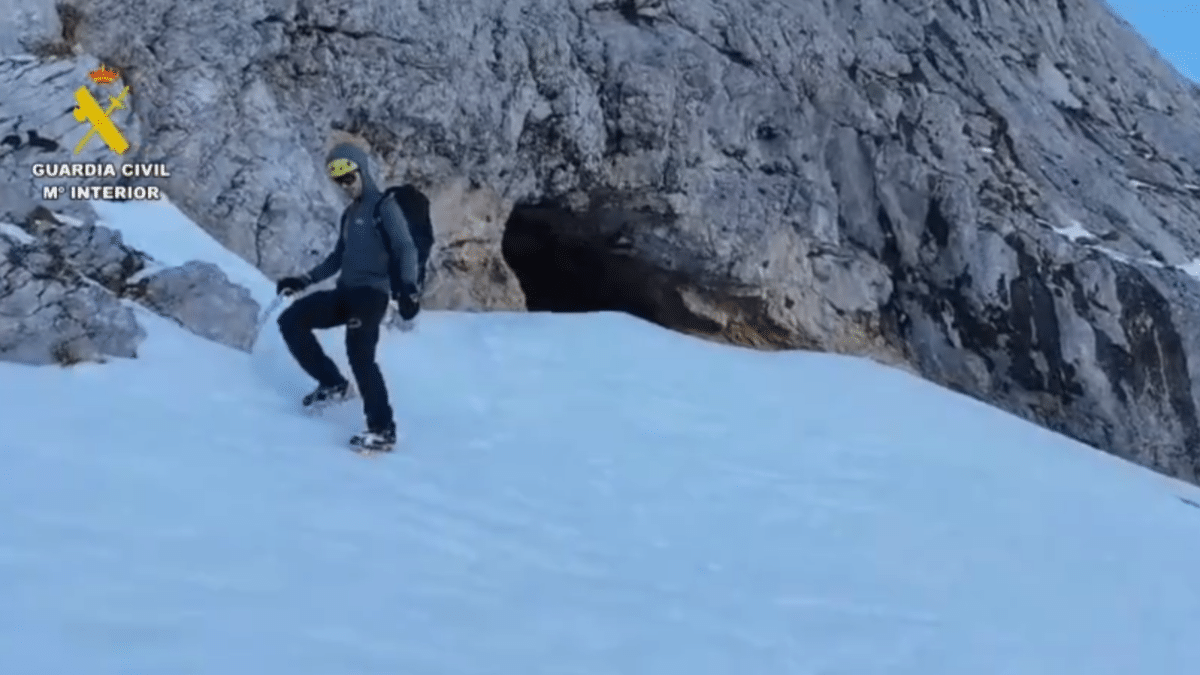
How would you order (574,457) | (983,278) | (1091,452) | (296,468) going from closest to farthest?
(296,468) → (574,457) → (1091,452) → (983,278)

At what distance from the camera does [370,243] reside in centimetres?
848

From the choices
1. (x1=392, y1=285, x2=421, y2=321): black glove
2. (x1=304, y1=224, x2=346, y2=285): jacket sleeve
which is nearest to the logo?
(x1=304, y1=224, x2=346, y2=285): jacket sleeve

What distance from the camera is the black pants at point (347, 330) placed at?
8.11 metres

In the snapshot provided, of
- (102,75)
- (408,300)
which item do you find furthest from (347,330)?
(102,75)

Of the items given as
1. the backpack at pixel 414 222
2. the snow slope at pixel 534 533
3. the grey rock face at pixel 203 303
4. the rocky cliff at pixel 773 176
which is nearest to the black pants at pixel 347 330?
the backpack at pixel 414 222

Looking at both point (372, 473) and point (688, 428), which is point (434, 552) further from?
point (688, 428)

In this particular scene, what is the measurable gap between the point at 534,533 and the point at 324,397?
2.21 meters

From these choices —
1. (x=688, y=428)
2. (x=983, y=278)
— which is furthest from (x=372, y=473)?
(x=983, y=278)

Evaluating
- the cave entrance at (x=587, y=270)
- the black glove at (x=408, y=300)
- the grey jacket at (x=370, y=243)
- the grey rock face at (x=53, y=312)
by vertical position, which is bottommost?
the grey rock face at (x=53, y=312)

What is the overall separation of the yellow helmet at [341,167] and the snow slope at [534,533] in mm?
1674

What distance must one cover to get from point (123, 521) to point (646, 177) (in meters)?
9.23

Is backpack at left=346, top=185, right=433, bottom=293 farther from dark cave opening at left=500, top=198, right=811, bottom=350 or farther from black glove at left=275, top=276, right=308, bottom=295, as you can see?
dark cave opening at left=500, top=198, right=811, bottom=350

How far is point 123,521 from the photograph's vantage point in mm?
5941

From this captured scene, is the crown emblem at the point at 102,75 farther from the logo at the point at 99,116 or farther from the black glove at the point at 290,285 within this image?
the black glove at the point at 290,285
